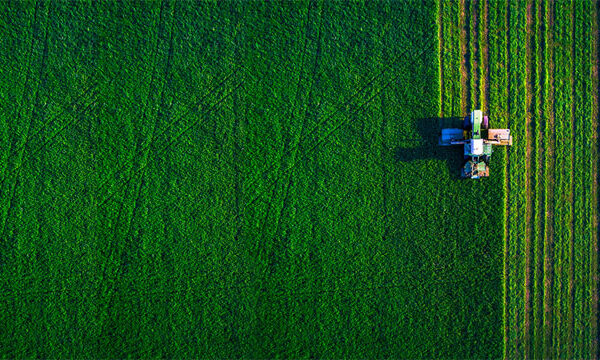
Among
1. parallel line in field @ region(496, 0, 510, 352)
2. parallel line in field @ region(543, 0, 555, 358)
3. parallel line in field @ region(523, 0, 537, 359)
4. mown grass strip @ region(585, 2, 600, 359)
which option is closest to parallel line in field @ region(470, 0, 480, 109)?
parallel line in field @ region(496, 0, 510, 352)

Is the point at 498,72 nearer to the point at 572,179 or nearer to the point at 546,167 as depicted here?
the point at 546,167

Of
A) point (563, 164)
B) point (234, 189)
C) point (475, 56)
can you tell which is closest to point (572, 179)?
point (563, 164)

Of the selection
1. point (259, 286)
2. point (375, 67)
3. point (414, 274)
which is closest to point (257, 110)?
point (375, 67)

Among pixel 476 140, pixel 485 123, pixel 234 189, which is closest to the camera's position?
pixel 476 140

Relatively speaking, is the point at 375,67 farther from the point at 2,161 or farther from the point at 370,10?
the point at 2,161

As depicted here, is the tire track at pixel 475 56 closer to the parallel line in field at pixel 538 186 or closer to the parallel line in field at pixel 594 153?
the parallel line in field at pixel 538 186

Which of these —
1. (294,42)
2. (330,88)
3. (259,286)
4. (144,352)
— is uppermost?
(294,42)
